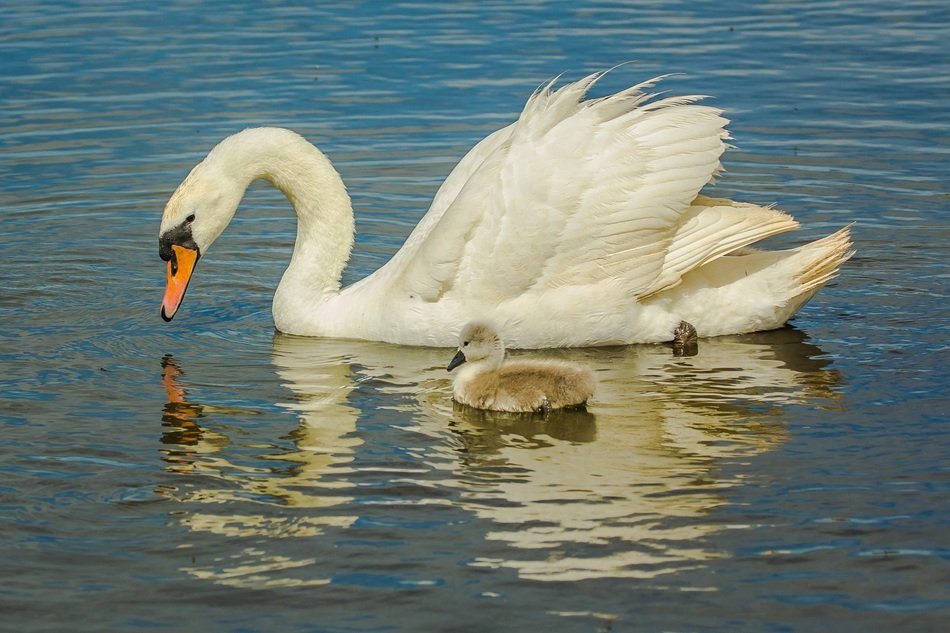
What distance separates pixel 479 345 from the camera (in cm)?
845

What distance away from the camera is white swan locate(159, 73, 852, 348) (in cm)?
909

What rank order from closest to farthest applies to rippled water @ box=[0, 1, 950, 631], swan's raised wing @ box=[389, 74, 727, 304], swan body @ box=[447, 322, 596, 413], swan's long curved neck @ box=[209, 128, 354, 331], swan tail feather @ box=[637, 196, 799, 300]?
rippled water @ box=[0, 1, 950, 631] → swan body @ box=[447, 322, 596, 413] → swan's raised wing @ box=[389, 74, 727, 304] → swan tail feather @ box=[637, 196, 799, 300] → swan's long curved neck @ box=[209, 128, 354, 331]

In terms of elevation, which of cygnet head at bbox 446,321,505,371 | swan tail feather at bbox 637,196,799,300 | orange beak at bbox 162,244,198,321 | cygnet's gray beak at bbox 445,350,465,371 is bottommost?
cygnet's gray beak at bbox 445,350,465,371

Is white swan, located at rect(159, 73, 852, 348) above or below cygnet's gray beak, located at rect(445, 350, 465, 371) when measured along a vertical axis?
above

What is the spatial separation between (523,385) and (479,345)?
1.40ft

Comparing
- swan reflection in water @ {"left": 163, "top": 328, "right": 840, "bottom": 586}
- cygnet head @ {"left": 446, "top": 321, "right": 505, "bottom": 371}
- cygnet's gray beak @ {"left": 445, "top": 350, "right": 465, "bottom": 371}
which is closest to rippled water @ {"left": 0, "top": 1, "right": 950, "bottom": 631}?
swan reflection in water @ {"left": 163, "top": 328, "right": 840, "bottom": 586}

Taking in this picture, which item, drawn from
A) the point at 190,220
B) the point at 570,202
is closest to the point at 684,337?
the point at 570,202

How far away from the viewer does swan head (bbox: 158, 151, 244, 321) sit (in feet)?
31.9

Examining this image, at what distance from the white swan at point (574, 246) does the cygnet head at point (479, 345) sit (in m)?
0.75

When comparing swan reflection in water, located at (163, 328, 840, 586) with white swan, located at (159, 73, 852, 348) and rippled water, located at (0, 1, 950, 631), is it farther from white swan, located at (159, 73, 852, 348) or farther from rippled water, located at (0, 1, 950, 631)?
white swan, located at (159, 73, 852, 348)

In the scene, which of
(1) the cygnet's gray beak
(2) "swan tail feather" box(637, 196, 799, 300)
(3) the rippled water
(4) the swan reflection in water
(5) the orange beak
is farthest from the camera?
(5) the orange beak

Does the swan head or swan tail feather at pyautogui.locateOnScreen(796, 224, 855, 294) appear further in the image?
the swan head

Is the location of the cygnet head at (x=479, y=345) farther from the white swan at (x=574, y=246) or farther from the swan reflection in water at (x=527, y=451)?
the white swan at (x=574, y=246)

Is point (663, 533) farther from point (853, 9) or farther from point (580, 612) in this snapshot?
point (853, 9)
